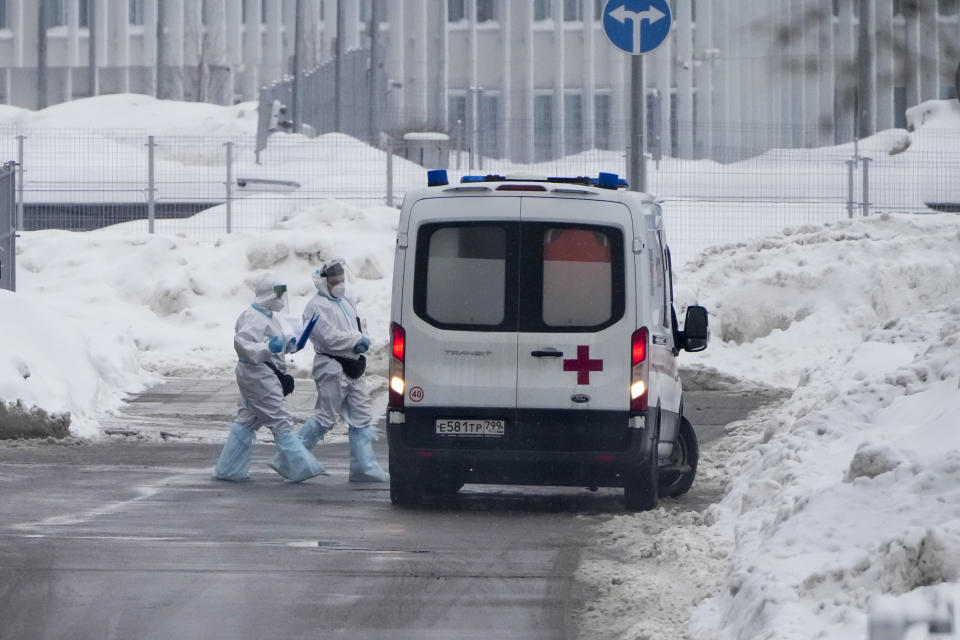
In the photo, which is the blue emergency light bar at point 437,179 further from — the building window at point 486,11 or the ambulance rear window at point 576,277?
the building window at point 486,11

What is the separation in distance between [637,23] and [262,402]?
397 cm

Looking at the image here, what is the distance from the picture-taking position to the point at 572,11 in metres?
57.2

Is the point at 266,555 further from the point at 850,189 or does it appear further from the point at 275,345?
the point at 850,189

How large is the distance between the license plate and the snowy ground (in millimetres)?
833

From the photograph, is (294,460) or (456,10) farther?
(456,10)

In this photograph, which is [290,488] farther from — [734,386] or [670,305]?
[734,386]

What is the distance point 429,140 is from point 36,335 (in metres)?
15.0

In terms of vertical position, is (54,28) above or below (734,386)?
above

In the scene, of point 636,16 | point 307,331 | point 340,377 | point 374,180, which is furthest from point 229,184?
point 307,331

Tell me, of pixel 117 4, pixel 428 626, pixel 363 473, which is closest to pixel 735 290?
pixel 363 473

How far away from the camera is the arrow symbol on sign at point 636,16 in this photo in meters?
14.0

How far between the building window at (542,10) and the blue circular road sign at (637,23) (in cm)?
4356

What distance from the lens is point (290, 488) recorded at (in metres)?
12.8

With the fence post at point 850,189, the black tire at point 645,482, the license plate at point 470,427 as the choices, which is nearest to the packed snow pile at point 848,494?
the black tire at point 645,482
